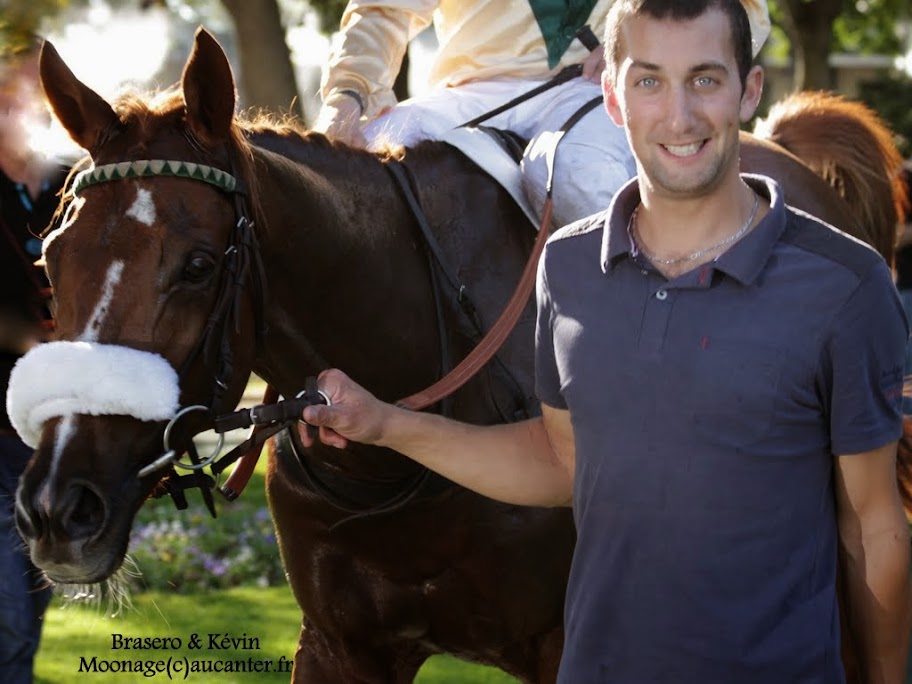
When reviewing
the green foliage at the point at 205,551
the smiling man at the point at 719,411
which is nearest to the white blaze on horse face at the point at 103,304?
the smiling man at the point at 719,411

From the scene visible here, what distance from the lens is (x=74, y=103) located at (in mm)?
2859

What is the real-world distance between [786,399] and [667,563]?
1.15 ft

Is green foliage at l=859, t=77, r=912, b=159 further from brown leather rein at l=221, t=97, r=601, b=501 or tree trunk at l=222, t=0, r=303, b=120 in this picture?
brown leather rein at l=221, t=97, r=601, b=501

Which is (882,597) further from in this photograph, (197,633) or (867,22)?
(867,22)

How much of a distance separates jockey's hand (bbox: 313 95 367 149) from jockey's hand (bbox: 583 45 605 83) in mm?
743

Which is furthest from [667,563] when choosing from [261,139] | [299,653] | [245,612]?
[245,612]

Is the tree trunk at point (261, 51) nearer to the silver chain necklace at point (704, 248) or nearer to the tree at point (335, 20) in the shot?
the tree at point (335, 20)

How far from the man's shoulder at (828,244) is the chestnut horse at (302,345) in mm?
1167

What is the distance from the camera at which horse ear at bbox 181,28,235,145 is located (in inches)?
110

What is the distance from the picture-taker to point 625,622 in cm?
231

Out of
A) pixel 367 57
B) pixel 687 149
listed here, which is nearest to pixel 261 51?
pixel 367 57

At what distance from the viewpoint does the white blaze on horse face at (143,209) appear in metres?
2.66

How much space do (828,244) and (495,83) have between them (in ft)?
6.74

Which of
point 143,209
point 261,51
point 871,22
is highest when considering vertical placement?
point 143,209
